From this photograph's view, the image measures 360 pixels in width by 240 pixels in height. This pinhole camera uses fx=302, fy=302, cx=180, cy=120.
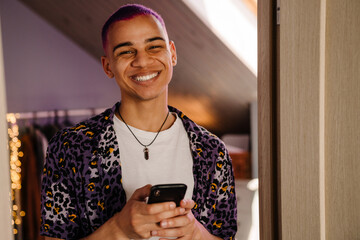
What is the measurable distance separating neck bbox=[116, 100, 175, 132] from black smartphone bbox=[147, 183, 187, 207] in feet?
1.04

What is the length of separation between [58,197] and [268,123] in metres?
0.68

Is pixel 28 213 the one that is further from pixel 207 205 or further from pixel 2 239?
pixel 2 239

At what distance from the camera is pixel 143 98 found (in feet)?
3.21

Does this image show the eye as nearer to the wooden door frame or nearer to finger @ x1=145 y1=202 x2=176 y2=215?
the wooden door frame

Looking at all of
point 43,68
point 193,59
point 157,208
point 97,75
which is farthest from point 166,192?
point 43,68

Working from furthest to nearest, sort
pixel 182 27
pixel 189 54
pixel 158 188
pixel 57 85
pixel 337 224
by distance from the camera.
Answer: pixel 57 85, pixel 189 54, pixel 182 27, pixel 337 224, pixel 158 188

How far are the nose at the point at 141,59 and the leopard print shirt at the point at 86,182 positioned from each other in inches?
6.9

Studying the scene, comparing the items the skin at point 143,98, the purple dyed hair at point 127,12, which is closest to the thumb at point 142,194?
the skin at point 143,98

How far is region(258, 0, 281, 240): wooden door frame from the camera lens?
0.92 m

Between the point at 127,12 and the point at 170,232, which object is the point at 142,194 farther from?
the point at 127,12

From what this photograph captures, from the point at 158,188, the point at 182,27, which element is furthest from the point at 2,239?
the point at 182,27

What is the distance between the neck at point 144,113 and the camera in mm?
1000

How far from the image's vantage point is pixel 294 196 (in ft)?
2.95

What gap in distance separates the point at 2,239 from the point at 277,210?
2.49 feet
